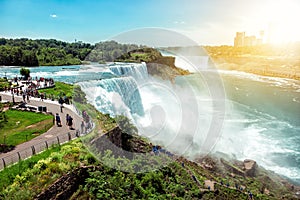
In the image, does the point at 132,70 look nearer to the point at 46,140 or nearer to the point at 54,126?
the point at 54,126

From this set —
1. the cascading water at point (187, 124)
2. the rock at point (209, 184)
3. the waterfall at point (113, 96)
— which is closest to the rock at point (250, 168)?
the cascading water at point (187, 124)

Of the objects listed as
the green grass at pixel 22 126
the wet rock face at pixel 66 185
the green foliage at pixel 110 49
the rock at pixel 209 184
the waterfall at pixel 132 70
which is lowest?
the rock at pixel 209 184

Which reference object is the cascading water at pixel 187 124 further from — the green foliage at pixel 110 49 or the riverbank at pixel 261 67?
the riverbank at pixel 261 67

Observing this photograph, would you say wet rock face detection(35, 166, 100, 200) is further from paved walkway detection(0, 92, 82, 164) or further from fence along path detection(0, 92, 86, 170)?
paved walkway detection(0, 92, 82, 164)

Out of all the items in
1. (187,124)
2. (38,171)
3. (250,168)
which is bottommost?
(250,168)

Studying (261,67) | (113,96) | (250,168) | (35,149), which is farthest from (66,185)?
(261,67)
